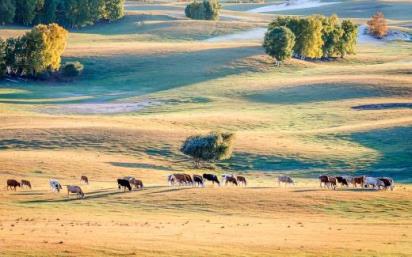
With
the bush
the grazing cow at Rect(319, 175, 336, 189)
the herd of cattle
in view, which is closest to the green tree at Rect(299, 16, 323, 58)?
the bush

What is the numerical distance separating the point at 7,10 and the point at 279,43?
174 ft

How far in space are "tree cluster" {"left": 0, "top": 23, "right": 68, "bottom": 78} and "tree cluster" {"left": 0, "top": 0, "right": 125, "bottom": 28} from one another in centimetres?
3976

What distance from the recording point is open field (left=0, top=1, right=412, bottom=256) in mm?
35875

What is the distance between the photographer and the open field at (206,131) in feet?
118

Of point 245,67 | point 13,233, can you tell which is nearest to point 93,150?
point 13,233

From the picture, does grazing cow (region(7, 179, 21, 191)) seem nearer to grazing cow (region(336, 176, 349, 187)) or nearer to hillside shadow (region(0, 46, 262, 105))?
grazing cow (region(336, 176, 349, 187))

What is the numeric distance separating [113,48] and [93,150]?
218 feet

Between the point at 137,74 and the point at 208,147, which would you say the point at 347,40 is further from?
the point at 208,147

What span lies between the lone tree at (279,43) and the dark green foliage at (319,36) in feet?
11.2

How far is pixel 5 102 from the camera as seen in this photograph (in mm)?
93062

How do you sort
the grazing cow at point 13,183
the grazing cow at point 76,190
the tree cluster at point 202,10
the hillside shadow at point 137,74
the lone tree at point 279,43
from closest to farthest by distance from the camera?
1. the grazing cow at point 76,190
2. the grazing cow at point 13,183
3. the hillside shadow at point 137,74
4. the lone tree at point 279,43
5. the tree cluster at point 202,10

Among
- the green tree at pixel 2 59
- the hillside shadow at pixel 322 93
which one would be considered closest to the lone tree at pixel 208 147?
the hillside shadow at pixel 322 93

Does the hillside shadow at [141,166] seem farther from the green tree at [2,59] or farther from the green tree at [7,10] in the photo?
the green tree at [7,10]

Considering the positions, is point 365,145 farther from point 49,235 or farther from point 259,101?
point 49,235
